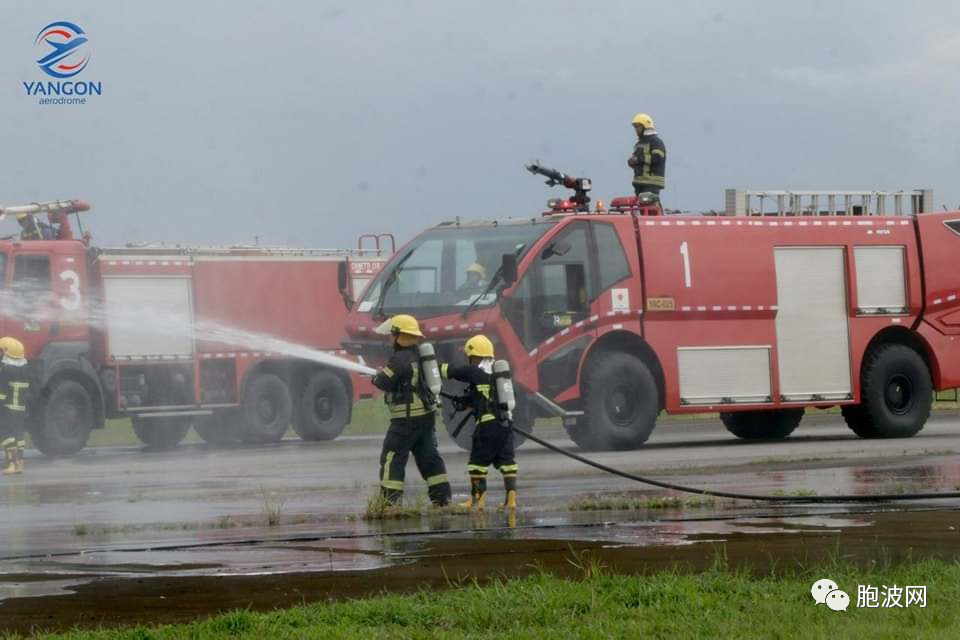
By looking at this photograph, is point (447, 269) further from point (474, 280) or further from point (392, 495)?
point (392, 495)

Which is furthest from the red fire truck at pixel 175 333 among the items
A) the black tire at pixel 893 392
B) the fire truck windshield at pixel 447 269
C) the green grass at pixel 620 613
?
the green grass at pixel 620 613

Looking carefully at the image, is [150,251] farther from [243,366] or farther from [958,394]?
[958,394]

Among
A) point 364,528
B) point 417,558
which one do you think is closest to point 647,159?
point 364,528

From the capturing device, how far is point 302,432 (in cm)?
2534

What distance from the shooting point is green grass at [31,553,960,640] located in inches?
299

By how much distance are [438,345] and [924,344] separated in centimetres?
648

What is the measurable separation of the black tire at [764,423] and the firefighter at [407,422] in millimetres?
9480

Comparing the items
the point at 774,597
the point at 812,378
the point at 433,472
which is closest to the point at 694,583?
the point at 774,597

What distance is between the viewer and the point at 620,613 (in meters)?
8.05

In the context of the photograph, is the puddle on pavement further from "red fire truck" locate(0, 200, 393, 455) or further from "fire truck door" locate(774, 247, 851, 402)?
"red fire truck" locate(0, 200, 393, 455)

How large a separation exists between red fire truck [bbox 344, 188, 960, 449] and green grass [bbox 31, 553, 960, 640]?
34.7ft

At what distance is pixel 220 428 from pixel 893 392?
9.72 m

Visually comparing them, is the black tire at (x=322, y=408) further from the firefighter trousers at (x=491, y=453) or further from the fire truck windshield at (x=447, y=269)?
the firefighter trousers at (x=491, y=453)

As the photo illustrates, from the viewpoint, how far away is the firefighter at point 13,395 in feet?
65.9
